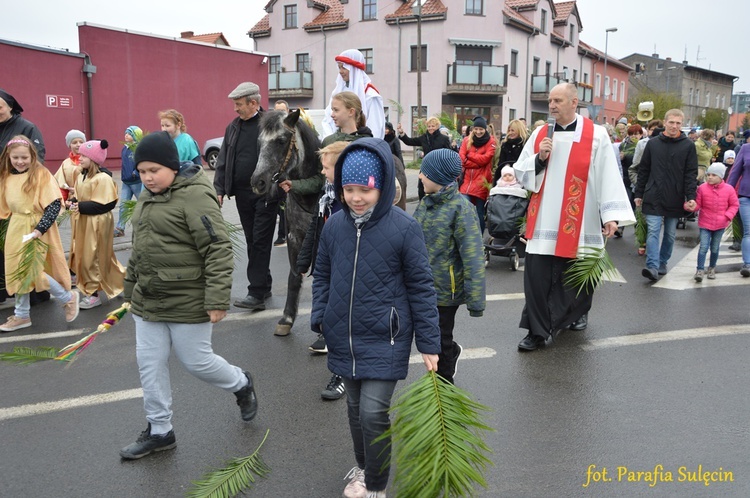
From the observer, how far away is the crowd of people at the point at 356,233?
10.2ft

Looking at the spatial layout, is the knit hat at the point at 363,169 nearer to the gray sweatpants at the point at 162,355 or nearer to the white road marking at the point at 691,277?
the gray sweatpants at the point at 162,355

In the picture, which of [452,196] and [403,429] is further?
[452,196]

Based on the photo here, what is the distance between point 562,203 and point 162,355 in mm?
3565

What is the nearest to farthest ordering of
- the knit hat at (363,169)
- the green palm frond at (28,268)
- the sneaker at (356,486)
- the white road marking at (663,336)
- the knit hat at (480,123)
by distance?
1. the knit hat at (363,169)
2. the sneaker at (356,486)
3. the white road marking at (663,336)
4. the green palm frond at (28,268)
5. the knit hat at (480,123)

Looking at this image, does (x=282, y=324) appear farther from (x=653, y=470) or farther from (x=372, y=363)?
(x=653, y=470)

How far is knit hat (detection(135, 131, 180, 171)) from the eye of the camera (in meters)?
3.53

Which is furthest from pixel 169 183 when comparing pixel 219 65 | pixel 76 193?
pixel 219 65

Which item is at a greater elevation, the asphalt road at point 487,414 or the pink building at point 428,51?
the pink building at point 428,51

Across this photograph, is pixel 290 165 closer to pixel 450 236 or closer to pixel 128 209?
pixel 450 236

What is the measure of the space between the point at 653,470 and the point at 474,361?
1888 mm

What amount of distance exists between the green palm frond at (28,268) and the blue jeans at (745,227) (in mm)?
8445

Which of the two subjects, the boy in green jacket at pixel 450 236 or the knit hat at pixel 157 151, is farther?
the boy in green jacket at pixel 450 236

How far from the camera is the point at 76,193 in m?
6.82

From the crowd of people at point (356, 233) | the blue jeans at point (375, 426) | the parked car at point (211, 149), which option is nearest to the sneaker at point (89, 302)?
the crowd of people at point (356, 233)
